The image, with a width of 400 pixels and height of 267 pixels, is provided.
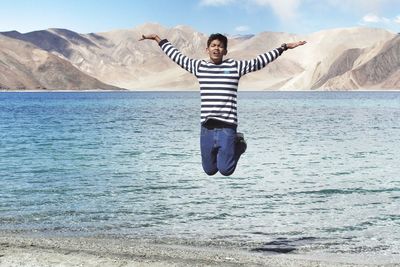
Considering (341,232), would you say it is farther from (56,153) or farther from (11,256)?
(56,153)

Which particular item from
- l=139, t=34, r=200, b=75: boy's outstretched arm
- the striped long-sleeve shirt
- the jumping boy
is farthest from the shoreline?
l=139, t=34, r=200, b=75: boy's outstretched arm

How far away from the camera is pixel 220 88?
9.24 metres

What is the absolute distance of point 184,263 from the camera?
1031 cm

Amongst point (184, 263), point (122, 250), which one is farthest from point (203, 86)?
point (122, 250)

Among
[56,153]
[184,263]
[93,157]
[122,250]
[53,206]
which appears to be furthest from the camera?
[56,153]

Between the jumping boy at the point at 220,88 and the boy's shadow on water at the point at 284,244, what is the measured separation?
3.09 meters

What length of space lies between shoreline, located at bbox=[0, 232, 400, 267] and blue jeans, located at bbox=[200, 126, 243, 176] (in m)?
1.53

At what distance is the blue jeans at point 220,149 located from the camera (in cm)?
959

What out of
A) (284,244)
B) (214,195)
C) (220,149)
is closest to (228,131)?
(220,149)

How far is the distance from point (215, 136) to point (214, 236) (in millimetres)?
4550

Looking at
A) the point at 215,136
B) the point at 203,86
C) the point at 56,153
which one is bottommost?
the point at 56,153

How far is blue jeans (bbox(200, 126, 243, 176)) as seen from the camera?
9594 mm

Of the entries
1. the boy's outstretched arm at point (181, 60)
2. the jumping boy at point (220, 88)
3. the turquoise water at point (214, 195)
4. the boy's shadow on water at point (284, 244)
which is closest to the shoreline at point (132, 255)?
the boy's shadow on water at point (284, 244)

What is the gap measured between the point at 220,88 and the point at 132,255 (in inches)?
131
